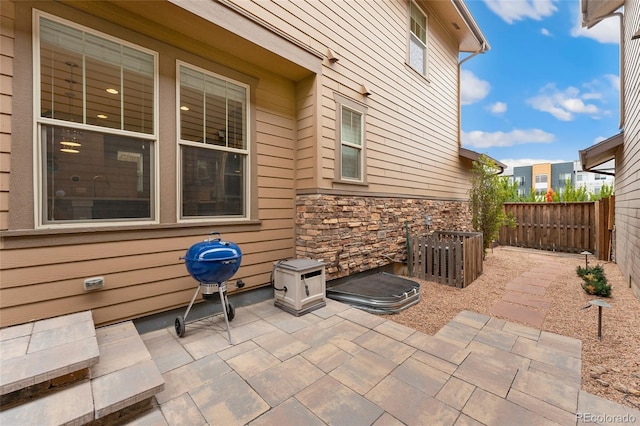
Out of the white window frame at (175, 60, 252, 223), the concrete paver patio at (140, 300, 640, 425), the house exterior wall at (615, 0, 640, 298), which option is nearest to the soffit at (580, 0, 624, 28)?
the house exterior wall at (615, 0, 640, 298)

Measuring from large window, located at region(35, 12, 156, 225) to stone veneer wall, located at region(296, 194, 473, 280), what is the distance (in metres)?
2.02

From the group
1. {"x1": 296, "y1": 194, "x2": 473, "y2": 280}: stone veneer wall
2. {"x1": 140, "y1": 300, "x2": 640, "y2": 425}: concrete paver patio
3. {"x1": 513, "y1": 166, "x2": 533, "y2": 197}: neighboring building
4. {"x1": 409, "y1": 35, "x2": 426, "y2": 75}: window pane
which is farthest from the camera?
{"x1": 513, "y1": 166, "x2": 533, "y2": 197}: neighboring building

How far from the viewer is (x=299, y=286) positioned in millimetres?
3371

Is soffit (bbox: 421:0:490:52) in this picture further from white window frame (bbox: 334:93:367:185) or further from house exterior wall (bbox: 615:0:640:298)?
white window frame (bbox: 334:93:367:185)

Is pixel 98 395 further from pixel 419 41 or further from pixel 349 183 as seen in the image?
pixel 419 41

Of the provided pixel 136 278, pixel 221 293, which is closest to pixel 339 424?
pixel 221 293

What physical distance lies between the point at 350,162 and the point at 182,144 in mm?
2588

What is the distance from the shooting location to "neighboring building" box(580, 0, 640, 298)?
13.9 ft

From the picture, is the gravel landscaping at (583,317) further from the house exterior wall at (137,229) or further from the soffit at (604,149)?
the soffit at (604,149)

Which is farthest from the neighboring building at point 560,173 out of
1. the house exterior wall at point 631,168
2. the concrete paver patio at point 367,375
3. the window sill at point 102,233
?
the window sill at point 102,233

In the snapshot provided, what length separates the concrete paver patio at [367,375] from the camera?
1.77 meters

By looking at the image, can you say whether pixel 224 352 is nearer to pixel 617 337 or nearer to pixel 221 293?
pixel 221 293

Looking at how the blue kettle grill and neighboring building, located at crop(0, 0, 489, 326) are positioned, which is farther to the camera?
the blue kettle grill

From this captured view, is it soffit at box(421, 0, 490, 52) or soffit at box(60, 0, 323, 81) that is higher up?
soffit at box(421, 0, 490, 52)
